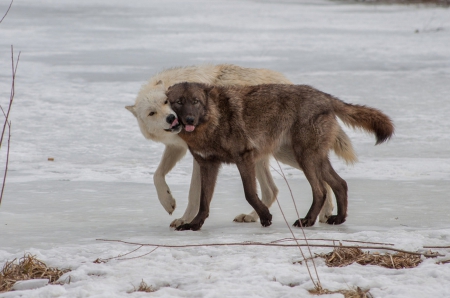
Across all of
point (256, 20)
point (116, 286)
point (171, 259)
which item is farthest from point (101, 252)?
point (256, 20)

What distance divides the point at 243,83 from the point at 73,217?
2079 mm

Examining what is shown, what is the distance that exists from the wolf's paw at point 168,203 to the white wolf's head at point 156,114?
1.67 ft

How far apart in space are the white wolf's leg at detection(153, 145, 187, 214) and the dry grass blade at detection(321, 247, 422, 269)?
2288 millimetres

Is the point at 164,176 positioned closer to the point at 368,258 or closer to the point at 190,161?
the point at 190,161

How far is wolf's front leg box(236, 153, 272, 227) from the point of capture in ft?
18.6

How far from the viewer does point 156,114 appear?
6.02 m

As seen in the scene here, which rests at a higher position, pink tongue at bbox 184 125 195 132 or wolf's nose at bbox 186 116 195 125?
wolf's nose at bbox 186 116 195 125

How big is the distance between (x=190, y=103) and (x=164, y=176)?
1.10 metres

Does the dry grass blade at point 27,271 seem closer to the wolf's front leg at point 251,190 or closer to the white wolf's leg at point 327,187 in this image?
the wolf's front leg at point 251,190

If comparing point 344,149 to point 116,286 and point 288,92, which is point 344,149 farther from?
point 116,286

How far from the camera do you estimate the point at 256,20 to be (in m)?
25.1

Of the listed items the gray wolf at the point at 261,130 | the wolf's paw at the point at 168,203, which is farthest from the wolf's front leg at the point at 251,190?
the wolf's paw at the point at 168,203

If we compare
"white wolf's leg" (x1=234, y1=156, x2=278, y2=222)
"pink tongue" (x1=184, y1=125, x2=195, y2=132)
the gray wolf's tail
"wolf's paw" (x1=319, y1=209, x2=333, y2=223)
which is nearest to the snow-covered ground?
"white wolf's leg" (x1=234, y1=156, x2=278, y2=222)

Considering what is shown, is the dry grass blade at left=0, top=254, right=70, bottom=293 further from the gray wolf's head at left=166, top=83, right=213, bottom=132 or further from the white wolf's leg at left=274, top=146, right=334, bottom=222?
the white wolf's leg at left=274, top=146, right=334, bottom=222
